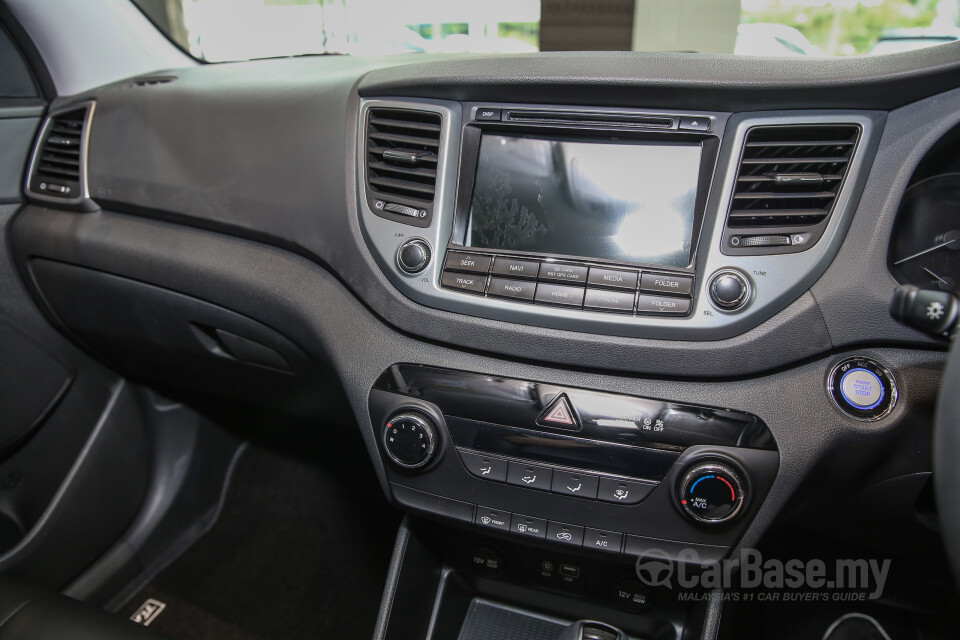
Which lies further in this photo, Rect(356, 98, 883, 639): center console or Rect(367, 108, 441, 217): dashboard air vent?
Rect(367, 108, 441, 217): dashboard air vent

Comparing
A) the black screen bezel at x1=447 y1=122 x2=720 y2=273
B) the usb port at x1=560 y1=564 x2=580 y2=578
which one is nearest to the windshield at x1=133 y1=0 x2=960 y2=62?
the black screen bezel at x1=447 y1=122 x2=720 y2=273

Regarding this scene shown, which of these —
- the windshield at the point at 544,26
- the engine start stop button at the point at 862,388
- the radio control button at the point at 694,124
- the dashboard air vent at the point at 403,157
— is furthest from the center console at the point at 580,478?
the windshield at the point at 544,26

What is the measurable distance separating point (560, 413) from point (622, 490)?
0.13 m

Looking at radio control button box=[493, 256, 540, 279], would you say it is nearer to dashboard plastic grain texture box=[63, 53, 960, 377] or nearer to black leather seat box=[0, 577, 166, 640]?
dashboard plastic grain texture box=[63, 53, 960, 377]

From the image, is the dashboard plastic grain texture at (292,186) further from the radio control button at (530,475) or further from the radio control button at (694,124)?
the radio control button at (694,124)

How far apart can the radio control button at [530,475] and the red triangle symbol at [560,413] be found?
2.9 inches

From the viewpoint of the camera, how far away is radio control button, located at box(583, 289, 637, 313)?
892mm

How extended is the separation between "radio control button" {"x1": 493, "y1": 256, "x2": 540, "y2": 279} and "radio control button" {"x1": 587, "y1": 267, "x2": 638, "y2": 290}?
8cm

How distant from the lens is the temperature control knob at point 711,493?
0.89 metres

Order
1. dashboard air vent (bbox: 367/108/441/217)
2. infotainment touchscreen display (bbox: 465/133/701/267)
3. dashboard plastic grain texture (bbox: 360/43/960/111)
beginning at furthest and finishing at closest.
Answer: dashboard air vent (bbox: 367/108/441/217) → infotainment touchscreen display (bbox: 465/133/701/267) → dashboard plastic grain texture (bbox: 360/43/960/111)

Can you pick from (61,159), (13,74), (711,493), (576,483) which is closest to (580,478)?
(576,483)

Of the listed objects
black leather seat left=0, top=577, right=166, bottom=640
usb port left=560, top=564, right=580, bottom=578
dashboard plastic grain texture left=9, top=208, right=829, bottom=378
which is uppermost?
dashboard plastic grain texture left=9, top=208, right=829, bottom=378

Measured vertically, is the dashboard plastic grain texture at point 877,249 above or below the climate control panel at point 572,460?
above

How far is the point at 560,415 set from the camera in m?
0.93
